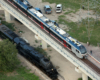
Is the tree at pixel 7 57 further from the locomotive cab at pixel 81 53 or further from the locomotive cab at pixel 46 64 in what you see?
the locomotive cab at pixel 81 53

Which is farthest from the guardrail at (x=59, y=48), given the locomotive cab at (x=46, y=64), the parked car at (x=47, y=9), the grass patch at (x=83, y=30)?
A: the parked car at (x=47, y=9)

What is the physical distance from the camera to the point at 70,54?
43.3m

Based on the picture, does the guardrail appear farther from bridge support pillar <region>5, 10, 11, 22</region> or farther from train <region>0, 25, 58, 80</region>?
bridge support pillar <region>5, 10, 11, 22</region>

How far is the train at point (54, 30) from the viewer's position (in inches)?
1732

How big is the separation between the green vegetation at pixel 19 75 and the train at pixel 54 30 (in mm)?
8356

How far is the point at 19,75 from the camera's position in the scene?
45844 mm

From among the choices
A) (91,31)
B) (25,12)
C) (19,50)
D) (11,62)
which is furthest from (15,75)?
(91,31)

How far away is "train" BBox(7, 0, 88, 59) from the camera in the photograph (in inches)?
1732

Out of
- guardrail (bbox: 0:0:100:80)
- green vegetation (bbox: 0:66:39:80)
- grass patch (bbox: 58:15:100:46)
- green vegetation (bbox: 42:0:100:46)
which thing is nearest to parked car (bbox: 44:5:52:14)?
green vegetation (bbox: 42:0:100:46)

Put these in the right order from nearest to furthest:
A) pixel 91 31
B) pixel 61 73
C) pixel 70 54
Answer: pixel 70 54, pixel 61 73, pixel 91 31

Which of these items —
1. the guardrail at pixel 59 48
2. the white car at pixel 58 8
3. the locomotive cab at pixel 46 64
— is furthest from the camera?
the white car at pixel 58 8

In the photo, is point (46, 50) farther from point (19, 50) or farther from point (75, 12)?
point (75, 12)

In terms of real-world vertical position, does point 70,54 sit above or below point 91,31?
above

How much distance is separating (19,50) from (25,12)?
8.79 metres
